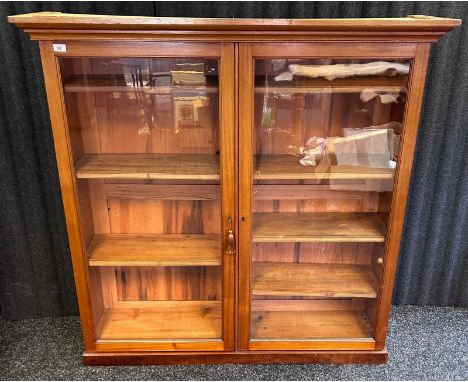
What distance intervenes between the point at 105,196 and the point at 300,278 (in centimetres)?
98

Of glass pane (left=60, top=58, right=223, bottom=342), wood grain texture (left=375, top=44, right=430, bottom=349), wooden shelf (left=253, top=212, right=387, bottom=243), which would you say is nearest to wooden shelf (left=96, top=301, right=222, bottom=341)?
glass pane (left=60, top=58, right=223, bottom=342)

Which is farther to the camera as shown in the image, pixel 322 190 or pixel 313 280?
pixel 313 280

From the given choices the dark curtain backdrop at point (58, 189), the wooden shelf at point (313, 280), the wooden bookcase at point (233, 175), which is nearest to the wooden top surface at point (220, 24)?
the wooden bookcase at point (233, 175)

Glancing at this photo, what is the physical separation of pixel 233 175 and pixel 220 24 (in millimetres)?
554

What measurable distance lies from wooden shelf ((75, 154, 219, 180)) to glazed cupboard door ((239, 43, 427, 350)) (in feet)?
0.63

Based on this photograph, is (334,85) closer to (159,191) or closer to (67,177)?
(159,191)

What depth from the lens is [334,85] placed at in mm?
1709

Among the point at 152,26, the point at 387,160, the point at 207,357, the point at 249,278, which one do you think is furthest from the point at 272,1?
the point at 207,357

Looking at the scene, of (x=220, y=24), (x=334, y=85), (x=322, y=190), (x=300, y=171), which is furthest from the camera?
(x=322, y=190)

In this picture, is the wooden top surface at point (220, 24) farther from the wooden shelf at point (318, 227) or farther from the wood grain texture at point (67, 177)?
the wooden shelf at point (318, 227)

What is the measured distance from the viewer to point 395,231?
1.82m

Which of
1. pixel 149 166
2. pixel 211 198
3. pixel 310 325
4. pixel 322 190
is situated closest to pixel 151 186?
pixel 149 166

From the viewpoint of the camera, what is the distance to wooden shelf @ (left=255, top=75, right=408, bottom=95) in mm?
1669

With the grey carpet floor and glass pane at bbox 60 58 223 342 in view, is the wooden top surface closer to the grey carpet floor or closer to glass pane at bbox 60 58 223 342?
glass pane at bbox 60 58 223 342
